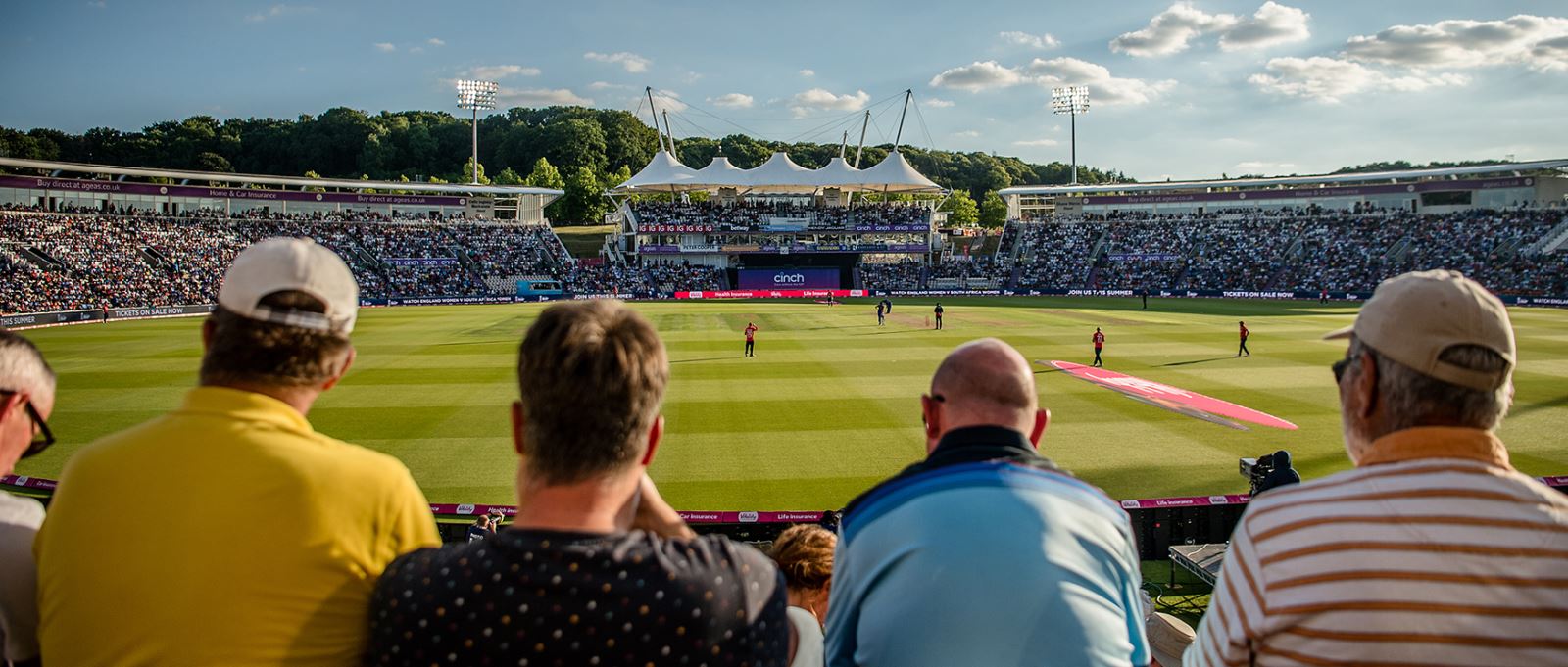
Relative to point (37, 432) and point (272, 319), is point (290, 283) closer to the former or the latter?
point (272, 319)

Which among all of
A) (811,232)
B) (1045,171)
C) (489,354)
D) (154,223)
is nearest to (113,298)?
(154,223)

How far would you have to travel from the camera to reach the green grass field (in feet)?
49.5

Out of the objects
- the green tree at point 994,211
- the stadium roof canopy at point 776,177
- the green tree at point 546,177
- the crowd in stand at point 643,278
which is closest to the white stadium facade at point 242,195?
the stadium roof canopy at point 776,177

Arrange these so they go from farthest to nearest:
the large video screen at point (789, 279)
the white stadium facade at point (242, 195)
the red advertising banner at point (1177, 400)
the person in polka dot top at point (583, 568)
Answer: the large video screen at point (789, 279) < the white stadium facade at point (242, 195) < the red advertising banner at point (1177, 400) < the person in polka dot top at point (583, 568)

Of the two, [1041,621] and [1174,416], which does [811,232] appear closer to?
[1174,416]

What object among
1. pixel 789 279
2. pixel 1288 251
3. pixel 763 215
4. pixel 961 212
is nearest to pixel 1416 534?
pixel 789 279

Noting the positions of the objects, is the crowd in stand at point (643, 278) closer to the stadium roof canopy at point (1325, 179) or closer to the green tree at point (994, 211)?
the stadium roof canopy at point (1325, 179)

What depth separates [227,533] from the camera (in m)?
2.19

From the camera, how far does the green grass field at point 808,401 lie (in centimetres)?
1509

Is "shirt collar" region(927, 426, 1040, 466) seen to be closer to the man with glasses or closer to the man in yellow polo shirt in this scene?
the man in yellow polo shirt

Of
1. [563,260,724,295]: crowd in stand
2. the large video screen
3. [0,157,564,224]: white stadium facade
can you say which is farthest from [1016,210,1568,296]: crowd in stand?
[0,157,564,224]: white stadium facade

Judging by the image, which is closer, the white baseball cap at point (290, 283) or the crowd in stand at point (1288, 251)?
the white baseball cap at point (290, 283)

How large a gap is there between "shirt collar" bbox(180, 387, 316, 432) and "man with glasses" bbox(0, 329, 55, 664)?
24.7 inches

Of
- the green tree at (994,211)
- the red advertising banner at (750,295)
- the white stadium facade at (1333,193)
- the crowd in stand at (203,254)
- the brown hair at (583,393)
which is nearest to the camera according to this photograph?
the brown hair at (583,393)
